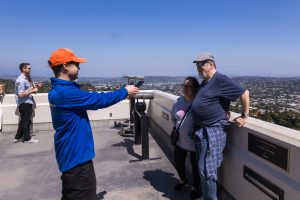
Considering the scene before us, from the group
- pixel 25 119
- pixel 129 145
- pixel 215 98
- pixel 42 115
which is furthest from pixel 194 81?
pixel 42 115

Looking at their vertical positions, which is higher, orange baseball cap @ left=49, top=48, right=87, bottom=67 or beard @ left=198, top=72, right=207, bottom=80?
orange baseball cap @ left=49, top=48, right=87, bottom=67

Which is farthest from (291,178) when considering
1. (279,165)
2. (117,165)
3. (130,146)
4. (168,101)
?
(130,146)

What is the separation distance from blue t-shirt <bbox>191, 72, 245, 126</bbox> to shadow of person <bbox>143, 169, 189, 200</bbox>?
129 centimetres

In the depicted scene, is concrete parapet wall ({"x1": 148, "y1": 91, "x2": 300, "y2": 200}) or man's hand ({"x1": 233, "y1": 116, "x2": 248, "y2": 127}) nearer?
concrete parapet wall ({"x1": 148, "y1": 91, "x2": 300, "y2": 200})

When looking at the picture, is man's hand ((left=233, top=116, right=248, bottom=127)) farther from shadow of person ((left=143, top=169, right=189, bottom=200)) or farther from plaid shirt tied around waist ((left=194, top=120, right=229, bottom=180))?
shadow of person ((left=143, top=169, right=189, bottom=200))

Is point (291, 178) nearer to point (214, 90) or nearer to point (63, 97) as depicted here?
point (214, 90)

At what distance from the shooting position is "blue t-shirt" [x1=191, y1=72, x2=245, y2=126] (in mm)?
3074

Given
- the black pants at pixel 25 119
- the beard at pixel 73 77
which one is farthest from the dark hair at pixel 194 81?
the black pants at pixel 25 119

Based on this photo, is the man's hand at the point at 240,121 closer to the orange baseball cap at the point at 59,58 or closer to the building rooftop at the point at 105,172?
the building rooftop at the point at 105,172

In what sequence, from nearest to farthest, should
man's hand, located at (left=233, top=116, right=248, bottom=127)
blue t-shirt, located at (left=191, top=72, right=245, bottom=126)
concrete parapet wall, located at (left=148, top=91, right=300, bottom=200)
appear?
concrete parapet wall, located at (left=148, top=91, right=300, bottom=200), blue t-shirt, located at (left=191, top=72, right=245, bottom=126), man's hand, located at (left=233, top=116, right=248, bottom=127)

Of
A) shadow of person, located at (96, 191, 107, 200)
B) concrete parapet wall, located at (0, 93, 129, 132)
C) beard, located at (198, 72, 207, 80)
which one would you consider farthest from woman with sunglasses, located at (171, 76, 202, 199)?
concrete parapet wall, located at (0, 93, 129, 132)

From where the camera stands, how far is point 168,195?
4.07m

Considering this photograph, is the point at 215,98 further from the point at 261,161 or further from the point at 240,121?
the point at 261,161

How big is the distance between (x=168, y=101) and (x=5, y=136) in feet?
14.5
